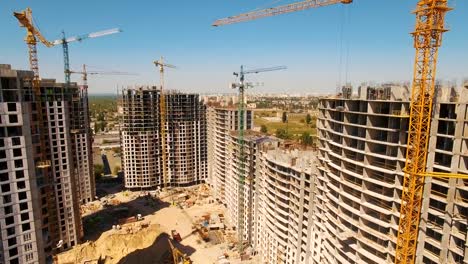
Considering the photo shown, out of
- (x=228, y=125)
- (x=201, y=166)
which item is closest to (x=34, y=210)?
(x=228, y=125)

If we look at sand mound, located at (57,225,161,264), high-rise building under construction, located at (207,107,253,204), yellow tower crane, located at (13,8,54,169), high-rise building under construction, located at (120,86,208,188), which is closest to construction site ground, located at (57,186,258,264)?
sand mound, located at (57,225,161,264)

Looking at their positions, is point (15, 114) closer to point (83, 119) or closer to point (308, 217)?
point (308, 217)

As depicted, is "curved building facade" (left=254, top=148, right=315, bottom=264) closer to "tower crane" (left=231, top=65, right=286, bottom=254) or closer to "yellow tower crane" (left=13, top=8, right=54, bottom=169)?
"tower crane" (left=231, top=65, right=286, bottom=254)

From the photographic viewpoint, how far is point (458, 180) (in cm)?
2230

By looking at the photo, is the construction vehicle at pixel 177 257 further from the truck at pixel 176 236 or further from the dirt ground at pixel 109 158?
the dirt ground at pixel 109 158

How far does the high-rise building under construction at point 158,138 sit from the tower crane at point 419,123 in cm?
6830

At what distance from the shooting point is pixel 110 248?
55875 millimetres

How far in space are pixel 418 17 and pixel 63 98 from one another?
54.9 m

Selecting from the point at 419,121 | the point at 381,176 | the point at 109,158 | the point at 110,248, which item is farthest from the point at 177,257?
the point at 109,158

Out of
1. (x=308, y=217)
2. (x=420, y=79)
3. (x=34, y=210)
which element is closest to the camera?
(x=420, y=79)

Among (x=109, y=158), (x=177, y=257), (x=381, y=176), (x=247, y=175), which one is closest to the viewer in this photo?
(x=381, y=176)

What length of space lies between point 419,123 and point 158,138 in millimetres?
73009

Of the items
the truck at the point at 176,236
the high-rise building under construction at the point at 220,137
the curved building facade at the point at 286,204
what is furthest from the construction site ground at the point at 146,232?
the curved building facade at the point at 286,204

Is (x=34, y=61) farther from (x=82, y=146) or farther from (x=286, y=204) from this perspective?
(x=286, y=204)
